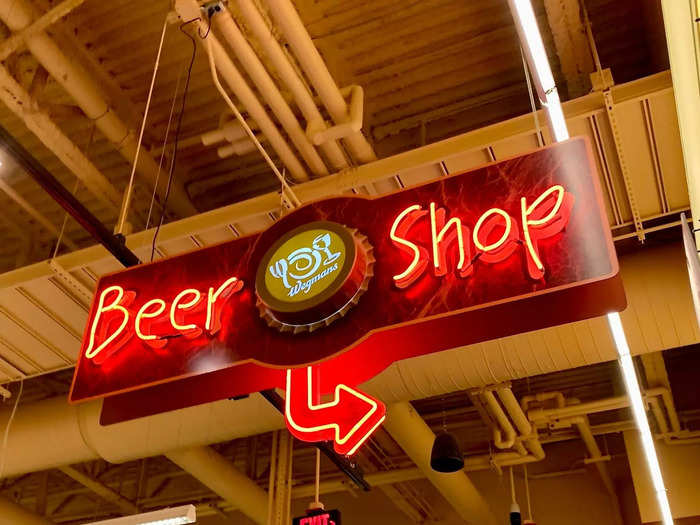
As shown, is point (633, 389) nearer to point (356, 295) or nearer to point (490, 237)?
point (490, 237)

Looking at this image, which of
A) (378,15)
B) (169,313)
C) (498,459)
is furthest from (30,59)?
(498,459)

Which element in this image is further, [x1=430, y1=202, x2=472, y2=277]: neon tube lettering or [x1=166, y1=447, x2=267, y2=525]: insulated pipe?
[x1=166, y1=447, x2=267, y2=525]: insulated pipe

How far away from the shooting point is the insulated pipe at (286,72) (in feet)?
14.8

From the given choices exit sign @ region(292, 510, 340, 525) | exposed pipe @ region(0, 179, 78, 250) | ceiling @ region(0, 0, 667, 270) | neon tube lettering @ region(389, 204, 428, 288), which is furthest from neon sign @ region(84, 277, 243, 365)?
exit sign @ region(292, 510, 340, 525)

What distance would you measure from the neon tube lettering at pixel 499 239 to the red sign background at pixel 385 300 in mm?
32

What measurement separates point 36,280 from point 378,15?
12.0 feet

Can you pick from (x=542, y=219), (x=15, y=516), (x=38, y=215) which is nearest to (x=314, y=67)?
(x=542, y=219)

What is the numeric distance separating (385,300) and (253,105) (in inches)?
101

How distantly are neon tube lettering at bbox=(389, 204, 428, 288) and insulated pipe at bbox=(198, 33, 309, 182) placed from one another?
79.4 inches

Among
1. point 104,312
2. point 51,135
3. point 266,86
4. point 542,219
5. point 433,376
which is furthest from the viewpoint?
point 433,376

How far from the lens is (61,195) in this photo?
3.81 metres

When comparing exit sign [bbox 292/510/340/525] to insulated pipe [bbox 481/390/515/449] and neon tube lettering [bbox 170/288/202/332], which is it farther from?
neon tube lettering [bbox 170/288/202/332]

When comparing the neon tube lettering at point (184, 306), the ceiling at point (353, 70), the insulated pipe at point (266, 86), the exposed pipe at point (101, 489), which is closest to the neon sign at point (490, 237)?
the neon tube lettering at point (184, 306)

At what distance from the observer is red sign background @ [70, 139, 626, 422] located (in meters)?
2.79
